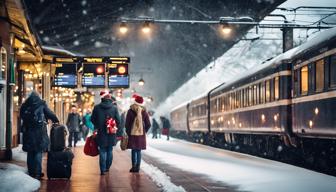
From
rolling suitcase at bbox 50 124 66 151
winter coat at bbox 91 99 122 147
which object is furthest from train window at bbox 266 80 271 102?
rolling suitcase at bbox 50 124 66 151

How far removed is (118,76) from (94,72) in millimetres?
949

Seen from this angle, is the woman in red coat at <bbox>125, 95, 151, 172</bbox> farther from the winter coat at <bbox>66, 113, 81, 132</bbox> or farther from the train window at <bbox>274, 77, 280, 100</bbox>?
the winter coat at <bbox>66, 113, 81, 132</bbox>

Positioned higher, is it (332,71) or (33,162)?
(332,71)

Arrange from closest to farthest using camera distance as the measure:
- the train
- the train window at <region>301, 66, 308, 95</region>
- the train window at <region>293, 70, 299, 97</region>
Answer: the train
the train window at <region>301, 66, 308, 95</region>
the train window at <region>293, 70, 299, 97</region>

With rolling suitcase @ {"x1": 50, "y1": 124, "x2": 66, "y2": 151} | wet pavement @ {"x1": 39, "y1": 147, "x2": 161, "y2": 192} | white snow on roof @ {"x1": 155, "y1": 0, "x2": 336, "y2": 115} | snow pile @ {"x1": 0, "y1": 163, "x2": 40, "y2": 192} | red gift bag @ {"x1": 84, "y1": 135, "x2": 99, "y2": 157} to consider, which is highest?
white snow on roof @ {"x1": 155, "y1": 0, "x2": 336, "y2": 115}

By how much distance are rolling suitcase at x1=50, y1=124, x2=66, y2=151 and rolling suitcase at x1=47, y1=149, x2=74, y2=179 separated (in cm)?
8

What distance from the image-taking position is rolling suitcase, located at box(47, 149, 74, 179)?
38.1ft

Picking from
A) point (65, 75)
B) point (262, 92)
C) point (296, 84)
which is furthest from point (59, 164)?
point (65, 75)

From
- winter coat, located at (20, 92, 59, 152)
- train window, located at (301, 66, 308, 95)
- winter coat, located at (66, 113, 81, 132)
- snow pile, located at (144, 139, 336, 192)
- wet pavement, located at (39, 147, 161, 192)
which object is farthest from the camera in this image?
winter coat, located at (66, 113, 81, 132)

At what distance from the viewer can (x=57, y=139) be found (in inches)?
460

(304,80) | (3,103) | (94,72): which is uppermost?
(94,72)

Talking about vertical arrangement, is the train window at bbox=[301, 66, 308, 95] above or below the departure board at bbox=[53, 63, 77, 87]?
below

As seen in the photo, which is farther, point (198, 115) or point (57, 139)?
point (198, 115)

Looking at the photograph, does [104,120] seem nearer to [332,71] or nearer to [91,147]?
[91,147]
